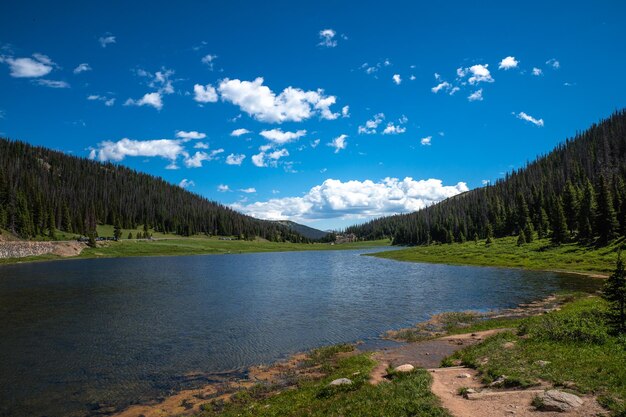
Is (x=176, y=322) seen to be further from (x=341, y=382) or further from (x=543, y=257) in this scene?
(x=543, y=257)

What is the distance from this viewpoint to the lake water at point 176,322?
2208 cm

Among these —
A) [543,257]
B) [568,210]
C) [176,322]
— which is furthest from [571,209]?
[176,322]

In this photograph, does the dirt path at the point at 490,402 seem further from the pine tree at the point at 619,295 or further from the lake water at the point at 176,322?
the lake water at the point at 176,322

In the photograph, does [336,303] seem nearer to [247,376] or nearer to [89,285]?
[247,376]

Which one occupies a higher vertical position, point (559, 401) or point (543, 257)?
point (543, 257)

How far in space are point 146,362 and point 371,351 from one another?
16.0 meters

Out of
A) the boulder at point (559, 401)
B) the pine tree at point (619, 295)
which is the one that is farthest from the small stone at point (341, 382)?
the pine tree at point (619, 295)

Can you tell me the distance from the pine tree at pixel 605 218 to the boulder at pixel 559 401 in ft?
275

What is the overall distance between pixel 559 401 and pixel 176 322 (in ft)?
110

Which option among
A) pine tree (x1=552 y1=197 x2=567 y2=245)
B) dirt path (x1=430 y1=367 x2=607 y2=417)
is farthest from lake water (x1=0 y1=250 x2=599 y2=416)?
pine tree (x1=552 y1=197 x2=567 y2=245)

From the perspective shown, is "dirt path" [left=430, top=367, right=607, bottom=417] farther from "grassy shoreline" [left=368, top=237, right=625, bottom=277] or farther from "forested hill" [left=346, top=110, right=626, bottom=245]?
"forested hill" [left=346, top=110, right=626, bottom=245]

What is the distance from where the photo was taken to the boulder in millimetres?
12469

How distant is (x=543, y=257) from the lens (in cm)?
8312

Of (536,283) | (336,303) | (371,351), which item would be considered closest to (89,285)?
(336,303)
